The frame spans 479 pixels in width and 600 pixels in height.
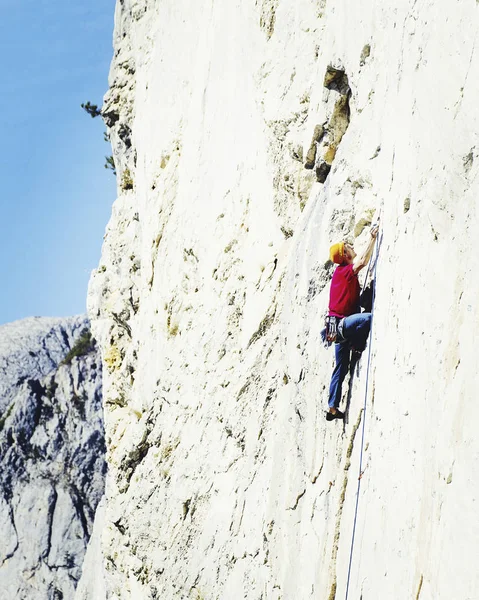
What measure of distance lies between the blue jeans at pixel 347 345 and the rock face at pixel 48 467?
46848 mm

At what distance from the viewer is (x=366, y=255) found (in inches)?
397

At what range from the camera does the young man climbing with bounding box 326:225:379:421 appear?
988cm

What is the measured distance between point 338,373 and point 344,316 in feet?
2.33

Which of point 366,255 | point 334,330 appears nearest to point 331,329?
point 334,330

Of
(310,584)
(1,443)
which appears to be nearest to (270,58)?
(310,584)

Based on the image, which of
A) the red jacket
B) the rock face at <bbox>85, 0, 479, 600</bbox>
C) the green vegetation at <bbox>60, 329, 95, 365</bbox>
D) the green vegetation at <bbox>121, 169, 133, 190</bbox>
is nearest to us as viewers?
the rock face at <bbox>85, 0, 479, 600</bbox>

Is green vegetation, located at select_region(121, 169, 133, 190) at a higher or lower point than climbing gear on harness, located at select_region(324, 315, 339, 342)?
higher

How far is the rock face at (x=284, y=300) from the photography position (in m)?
7.59

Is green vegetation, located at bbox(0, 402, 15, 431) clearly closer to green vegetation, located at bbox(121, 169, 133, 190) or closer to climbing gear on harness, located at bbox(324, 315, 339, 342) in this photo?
green vegetation, located at bbox(121, 169, 133, 190)

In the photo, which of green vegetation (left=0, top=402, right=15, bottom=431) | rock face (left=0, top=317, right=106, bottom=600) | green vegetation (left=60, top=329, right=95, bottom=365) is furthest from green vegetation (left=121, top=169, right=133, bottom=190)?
green vegetation (left=60, top=329, right=95, bottom=365)

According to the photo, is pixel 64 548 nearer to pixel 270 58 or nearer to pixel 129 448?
pixel 129 448

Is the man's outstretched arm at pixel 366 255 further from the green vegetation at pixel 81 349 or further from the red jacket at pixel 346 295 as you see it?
the green vegetation at pixel 81 349

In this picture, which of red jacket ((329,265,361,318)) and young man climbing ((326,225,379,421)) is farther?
red jacket ((329,265,361,318))

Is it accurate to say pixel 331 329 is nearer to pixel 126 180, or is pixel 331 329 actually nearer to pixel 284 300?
pixel 284 300
